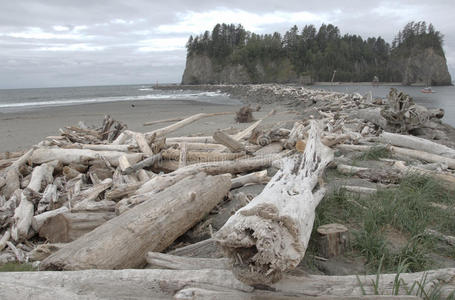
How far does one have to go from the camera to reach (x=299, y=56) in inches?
4296

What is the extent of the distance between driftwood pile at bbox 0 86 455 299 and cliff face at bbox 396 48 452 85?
9484 centimetres

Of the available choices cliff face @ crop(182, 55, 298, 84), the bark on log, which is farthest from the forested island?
the bark on log

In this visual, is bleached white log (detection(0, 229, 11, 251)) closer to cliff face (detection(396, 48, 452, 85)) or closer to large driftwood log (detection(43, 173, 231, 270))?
large driftwood log (detection(43, 173, 231, 270))

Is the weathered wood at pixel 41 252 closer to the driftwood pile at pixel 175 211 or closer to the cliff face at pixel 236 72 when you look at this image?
the driftwood pile at pixel 175 211

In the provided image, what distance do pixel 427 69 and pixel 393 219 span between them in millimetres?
100846

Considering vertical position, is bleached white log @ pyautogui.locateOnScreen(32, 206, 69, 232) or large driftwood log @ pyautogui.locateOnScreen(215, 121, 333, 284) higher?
large driftwood log @ pyautogui.locateOnScreen(215, 121, 333, 284)

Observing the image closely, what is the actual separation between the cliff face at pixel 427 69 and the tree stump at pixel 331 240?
322ft

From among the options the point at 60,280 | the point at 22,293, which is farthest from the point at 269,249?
the point at 22,293

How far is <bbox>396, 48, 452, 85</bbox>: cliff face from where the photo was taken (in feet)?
290

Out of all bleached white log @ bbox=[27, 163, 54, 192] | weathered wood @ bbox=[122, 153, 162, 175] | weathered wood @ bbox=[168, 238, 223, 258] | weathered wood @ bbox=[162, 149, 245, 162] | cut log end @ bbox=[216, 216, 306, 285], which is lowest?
weathered wood @ bbox=[168, 238, 223, 258]

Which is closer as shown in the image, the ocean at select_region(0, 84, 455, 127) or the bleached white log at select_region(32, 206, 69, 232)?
the bleached white log at select_region(32, 206, 69, 232)

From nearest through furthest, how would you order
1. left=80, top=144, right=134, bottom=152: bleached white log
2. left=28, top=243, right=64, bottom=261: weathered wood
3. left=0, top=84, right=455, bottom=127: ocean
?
1. left=28, top=243, right=64, bottom=261: weathered wood
2. left=80, top=144, right=134, bottom=152: bleached white log
3. left=0, top=84, right=455, bottom=127: ocean

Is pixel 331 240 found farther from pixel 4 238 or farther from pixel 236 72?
pixel 236 72

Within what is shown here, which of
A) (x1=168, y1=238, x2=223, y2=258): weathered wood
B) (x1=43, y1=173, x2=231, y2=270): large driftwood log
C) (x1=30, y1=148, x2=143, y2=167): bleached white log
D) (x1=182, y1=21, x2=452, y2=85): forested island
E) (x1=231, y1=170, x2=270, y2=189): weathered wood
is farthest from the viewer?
(x1=182, y1=21, x2=452, y2=85): forested island
